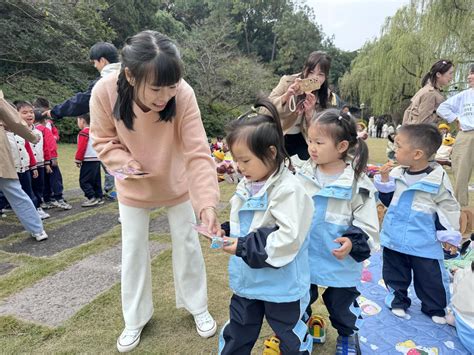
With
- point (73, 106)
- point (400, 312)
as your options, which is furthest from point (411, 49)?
point (73, 106)

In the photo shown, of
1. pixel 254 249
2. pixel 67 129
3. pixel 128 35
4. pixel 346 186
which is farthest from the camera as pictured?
pixel 128 35

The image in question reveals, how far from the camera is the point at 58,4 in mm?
12719

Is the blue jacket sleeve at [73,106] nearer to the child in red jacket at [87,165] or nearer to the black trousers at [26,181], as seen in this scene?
the black trousers at [26,181]

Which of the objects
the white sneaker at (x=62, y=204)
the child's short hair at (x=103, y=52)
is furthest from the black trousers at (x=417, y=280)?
the white sneaker at (x=62, y=204)

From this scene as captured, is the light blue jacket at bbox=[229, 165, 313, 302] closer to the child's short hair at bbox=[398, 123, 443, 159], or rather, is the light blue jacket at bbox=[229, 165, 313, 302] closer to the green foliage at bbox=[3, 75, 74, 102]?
the child's short hair at bbox=[398, 123, 443, 159]

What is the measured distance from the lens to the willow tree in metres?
9.05

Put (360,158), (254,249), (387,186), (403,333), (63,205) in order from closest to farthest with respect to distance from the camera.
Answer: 1. (254,249)
2. (360,158)
3. (403,333)
4. (387,186)
5. (63,205)

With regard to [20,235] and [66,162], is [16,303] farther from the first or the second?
[66,162]

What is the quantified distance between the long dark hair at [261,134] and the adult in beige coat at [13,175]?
2.77 m

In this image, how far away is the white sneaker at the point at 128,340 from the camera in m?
2.06

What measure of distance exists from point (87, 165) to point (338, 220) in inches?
172

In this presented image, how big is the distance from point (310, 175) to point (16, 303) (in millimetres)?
2240

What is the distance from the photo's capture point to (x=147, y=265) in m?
2.17

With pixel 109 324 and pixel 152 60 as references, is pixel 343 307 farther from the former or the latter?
pixel 152 60
